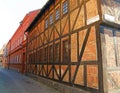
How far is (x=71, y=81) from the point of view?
7.19 m

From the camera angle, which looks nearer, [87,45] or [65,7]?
[87,45]

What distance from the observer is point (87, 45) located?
6.10 meters

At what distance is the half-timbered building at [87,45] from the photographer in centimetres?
542

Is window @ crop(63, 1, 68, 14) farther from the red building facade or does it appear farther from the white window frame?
the red building facade

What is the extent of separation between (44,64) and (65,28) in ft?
14.8

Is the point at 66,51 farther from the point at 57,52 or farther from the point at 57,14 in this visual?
the point at 57,14

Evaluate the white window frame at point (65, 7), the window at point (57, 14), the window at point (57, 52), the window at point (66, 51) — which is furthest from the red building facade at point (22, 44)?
the window at point (66, 51)

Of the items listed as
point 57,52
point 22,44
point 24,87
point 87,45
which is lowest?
point 24,87

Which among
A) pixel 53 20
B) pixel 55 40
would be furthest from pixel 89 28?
pixel 53 20

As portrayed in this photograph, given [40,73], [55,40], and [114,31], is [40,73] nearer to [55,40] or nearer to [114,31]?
[55,40]

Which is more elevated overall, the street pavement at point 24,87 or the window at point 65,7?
the window at point 65,7

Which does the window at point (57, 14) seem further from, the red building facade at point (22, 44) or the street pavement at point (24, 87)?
the red building facade at point (22, 44)

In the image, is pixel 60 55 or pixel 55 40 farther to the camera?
pixel 55 40

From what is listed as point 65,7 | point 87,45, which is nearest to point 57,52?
point 65,7
